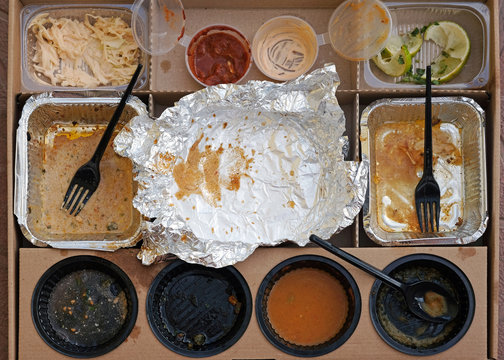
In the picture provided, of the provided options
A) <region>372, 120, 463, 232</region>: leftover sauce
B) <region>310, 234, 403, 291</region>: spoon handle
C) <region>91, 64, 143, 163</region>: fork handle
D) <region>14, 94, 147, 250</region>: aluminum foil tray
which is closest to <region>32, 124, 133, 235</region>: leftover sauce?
<region>14, 94, 147, 250</region>: aluminum foil tray

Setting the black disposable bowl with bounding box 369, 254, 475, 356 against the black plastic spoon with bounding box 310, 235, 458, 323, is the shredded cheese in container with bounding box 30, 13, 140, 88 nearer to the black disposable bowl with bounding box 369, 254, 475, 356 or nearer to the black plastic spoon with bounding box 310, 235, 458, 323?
the black plastic spoon with bounding box 310, 235, 458, 323

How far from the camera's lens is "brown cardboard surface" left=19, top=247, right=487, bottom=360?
1.82 meters

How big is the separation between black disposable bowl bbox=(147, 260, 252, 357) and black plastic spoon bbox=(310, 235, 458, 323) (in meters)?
0.50

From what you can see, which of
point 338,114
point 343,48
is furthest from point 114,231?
point 343,48

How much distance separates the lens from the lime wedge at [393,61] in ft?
6.61

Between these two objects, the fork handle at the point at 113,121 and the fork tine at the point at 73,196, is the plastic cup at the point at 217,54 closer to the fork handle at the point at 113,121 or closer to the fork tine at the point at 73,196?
the fork handle at the point at 113,121

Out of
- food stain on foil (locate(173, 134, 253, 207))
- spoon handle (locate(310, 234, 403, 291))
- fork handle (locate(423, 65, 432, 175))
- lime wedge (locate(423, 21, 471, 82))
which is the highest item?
lime wedge (locate(423, 21, 471, 82))

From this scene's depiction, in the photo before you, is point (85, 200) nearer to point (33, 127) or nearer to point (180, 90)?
point (33, 127)

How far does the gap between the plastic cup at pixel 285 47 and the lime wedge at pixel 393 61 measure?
0.89ft

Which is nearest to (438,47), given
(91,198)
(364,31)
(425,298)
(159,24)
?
(364,31)

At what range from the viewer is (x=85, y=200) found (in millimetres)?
1944

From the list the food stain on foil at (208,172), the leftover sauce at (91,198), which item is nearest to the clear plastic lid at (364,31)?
the food stain on foil at (208,172)

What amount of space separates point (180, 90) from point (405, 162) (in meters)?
0.96

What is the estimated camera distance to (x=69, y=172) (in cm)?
202
